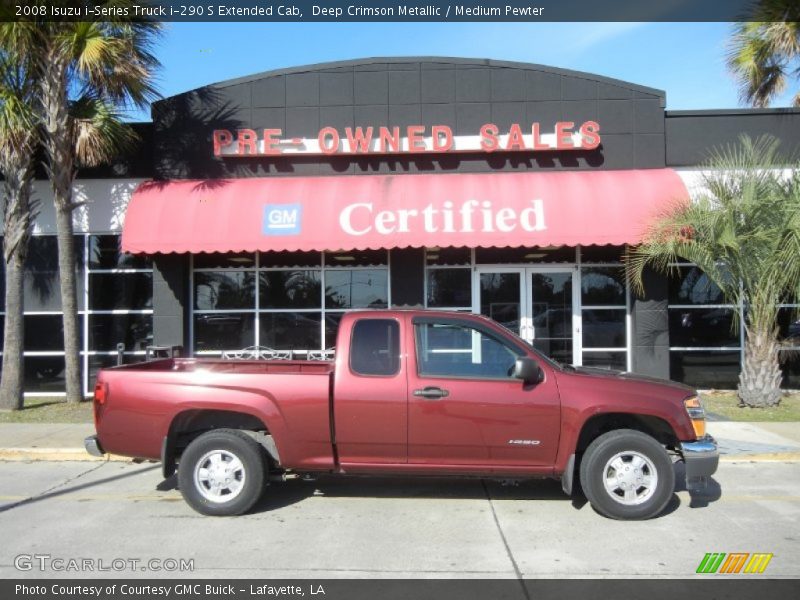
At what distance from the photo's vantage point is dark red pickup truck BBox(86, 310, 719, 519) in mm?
5660

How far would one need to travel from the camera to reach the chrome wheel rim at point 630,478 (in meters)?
5.68

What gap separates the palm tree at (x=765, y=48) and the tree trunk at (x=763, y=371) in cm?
539

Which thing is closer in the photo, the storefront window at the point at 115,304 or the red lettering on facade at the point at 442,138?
the red lettering on facade at the point at 442,138

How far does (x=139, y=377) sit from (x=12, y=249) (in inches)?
278

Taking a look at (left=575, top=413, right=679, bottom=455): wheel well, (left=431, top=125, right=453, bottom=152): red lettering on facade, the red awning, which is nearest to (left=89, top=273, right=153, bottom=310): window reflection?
the red awning

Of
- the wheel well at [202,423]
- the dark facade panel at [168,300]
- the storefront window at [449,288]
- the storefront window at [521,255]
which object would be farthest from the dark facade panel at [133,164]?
the wheel well at [202,423]

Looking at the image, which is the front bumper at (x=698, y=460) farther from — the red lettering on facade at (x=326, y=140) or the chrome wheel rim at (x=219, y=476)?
the red lettering on facade at (x=326, y=140)

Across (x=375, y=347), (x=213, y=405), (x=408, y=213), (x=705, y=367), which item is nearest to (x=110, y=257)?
(x=408, y=213)

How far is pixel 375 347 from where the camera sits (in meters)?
5.98

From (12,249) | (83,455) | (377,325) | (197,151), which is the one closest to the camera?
(377,325)

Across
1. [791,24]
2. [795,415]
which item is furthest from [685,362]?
[791,24]

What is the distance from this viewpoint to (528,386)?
5695mm

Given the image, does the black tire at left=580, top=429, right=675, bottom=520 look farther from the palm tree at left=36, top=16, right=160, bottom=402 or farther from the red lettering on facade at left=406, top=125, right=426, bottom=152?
the palm tree at left=36, top=16, right=160, bottom=402
